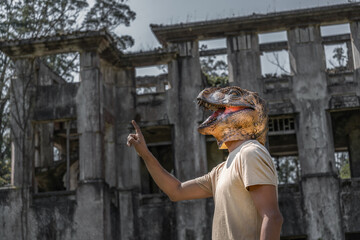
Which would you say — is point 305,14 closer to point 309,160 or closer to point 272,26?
point 272,26

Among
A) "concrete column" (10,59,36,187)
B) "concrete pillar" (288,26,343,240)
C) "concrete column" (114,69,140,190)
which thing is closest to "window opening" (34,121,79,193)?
"concrete column" (10,59,36,187)

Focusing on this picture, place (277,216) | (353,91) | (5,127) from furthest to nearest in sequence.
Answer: (5,127) → (353,91) → (277,216)

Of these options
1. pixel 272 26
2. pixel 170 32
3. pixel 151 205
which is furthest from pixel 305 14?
pixel 151 205

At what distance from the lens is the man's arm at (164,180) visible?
9.92 ft

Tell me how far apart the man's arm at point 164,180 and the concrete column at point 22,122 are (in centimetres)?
1503

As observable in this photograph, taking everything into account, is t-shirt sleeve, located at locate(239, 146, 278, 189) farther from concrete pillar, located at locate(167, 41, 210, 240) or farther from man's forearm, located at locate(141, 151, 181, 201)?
concrete pillar, located at locate(167, 41, 210, 240)

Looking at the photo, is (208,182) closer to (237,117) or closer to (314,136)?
(237,117)

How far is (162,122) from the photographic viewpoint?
1855cm

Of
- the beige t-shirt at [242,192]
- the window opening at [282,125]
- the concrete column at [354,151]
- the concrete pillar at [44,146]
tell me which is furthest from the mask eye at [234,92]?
the concrete column at [354,151]

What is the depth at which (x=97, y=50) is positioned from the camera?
1780 cm

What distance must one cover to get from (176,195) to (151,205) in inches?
597

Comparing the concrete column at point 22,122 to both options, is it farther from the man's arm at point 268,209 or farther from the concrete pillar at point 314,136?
the man's arm at point 268,209

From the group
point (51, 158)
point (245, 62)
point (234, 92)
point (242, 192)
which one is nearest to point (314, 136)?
point (245, 62)

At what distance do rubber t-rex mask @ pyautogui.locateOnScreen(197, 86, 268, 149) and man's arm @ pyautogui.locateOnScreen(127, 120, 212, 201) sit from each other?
0.39 metres
